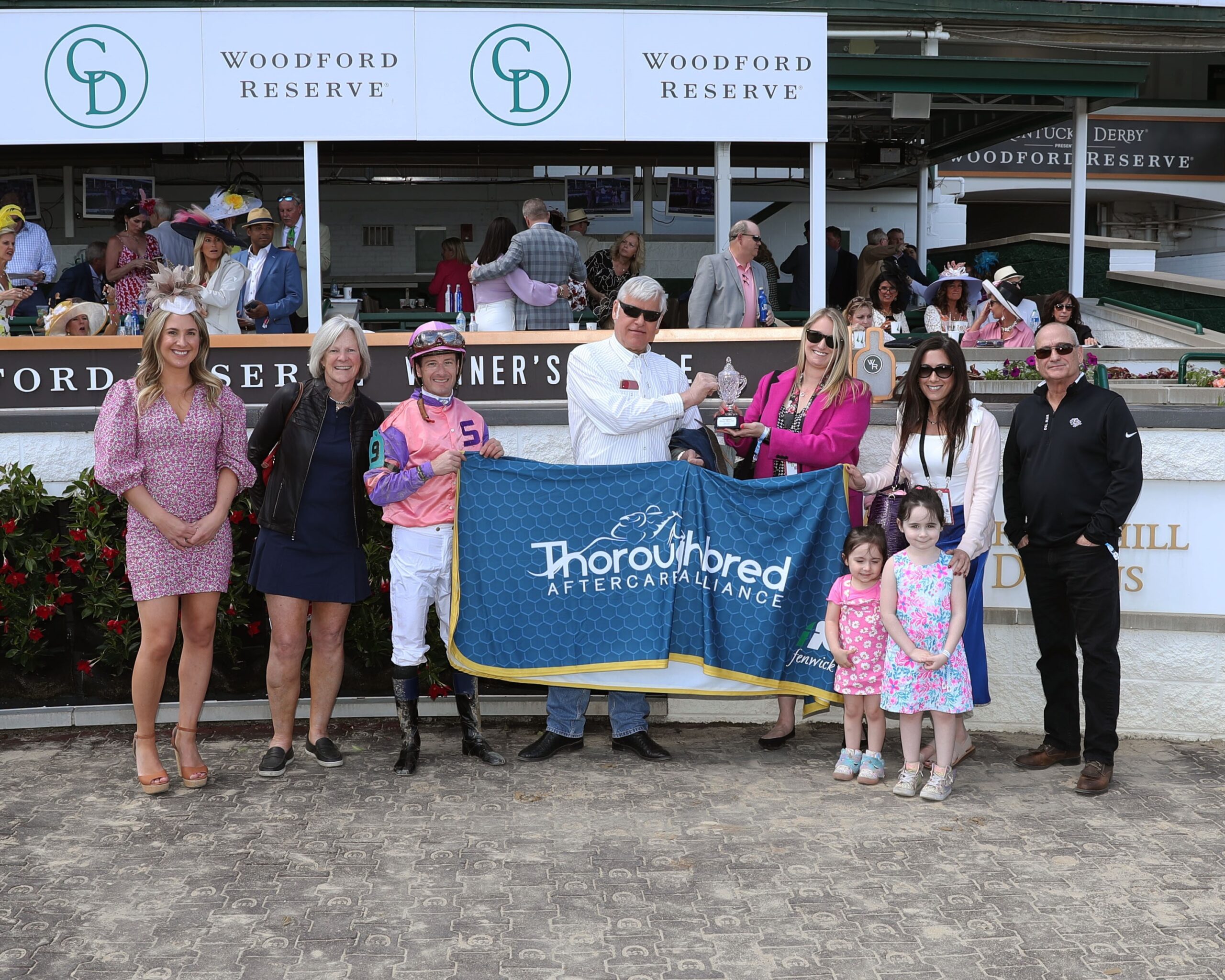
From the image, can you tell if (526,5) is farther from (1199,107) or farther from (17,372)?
(1199,107)

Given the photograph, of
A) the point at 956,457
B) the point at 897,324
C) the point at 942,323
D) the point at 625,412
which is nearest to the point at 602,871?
the point at 625,412

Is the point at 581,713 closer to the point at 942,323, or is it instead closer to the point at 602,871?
the point at 602,871

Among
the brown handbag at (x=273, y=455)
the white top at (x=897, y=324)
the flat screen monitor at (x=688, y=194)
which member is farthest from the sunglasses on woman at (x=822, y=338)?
the flat screen monitor at (x=688, y=194)

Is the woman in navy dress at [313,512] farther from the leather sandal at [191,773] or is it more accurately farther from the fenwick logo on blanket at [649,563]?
the fenwick logo on blanket at [649,563]

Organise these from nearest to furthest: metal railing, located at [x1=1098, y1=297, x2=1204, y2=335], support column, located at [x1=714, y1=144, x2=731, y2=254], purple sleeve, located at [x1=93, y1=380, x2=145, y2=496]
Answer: purple sleeve, located at [x1=93, y1=380, x2=145, y2=496] < support column, located at [x1=714, y1=144, x2=731, y2=254] < metal railing, located at [x1=1098, y1=297, x2=1204, y2=335]

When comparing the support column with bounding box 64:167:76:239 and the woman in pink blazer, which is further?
the support column with bounding box 64:167:76:239

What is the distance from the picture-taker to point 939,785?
216 inches

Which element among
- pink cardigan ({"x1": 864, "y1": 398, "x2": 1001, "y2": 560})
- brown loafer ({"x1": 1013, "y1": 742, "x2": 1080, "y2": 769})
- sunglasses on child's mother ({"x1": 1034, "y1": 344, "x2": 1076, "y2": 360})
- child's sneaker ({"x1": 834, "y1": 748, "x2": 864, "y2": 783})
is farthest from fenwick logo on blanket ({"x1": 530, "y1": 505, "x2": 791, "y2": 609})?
sunglasses on child's mother ({"x1": 1034, "y1": 344, "x2": 1076, "y2": 360})

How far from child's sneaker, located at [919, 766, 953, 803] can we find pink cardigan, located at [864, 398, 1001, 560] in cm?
91

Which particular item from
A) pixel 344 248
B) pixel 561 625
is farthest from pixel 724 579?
pixel 344 248

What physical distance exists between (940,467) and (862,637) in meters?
0.84

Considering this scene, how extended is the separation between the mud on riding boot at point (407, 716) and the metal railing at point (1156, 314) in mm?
9770

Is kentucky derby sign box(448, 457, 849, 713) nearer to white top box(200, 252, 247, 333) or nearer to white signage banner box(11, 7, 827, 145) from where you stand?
white top box(200, 252, 247, 333)

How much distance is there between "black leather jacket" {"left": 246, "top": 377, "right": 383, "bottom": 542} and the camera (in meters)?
5.72
